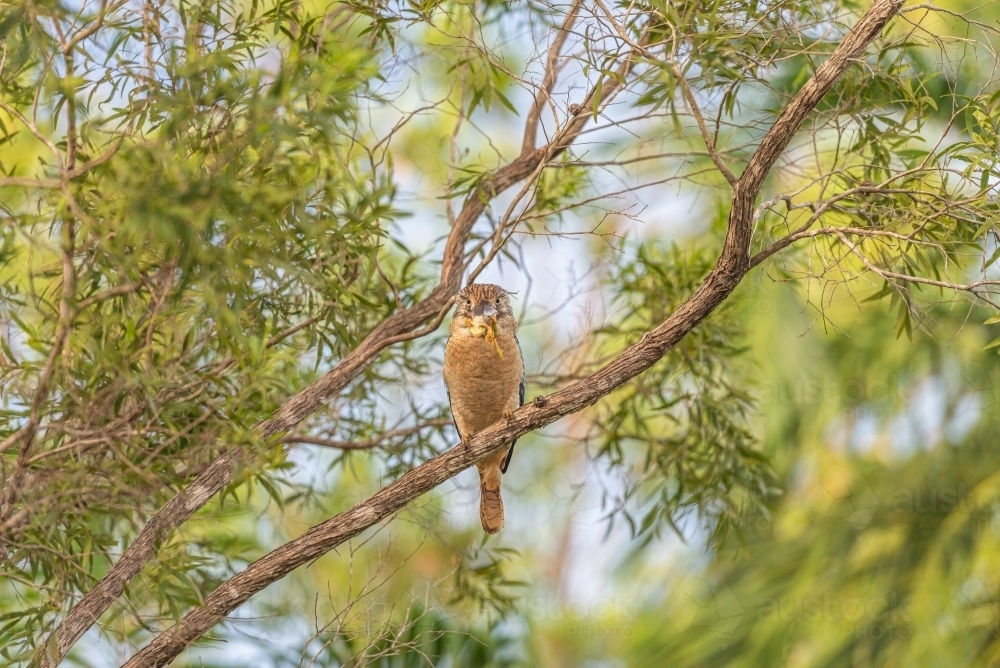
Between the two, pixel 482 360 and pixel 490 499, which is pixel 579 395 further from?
pixel 490 499

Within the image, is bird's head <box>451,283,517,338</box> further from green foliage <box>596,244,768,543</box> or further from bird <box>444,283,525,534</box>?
green foliage <box>596,244,768,543</box>

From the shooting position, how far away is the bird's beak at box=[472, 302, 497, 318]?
382 centimetres

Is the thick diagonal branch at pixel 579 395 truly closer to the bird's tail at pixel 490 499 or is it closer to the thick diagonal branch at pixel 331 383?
the thick diagonal branch at pixel 331 383

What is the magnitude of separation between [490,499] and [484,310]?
2.91 ft

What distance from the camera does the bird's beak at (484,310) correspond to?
382 centimetres

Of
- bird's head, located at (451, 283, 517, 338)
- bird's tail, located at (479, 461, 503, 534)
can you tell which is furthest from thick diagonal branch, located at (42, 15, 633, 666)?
bird's tail, located at (479, 461, 503, 534)

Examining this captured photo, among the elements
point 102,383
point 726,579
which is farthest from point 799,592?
point 102,383

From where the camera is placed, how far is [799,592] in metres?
7.41

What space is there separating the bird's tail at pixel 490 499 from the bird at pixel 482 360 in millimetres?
96

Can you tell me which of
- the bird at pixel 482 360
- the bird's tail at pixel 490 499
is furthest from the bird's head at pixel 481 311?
the bird's tail at pixel 490 499

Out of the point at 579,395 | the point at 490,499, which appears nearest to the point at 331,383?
the point at 579,395

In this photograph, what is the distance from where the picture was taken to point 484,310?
12.6 ft

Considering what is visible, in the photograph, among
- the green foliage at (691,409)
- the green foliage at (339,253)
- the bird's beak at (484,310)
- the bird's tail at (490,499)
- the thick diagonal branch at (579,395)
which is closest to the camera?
the green foliage at (339,253)

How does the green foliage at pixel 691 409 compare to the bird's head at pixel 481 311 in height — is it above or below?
below
